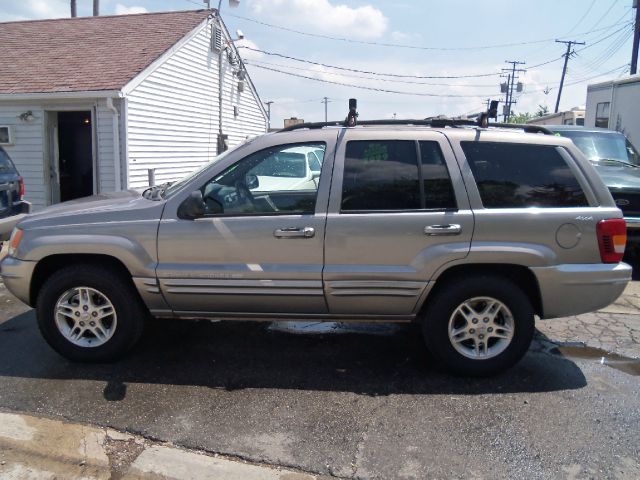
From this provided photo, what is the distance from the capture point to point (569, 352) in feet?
15.2

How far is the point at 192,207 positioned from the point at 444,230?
1.79m

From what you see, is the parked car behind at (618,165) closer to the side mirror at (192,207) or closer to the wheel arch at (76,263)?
the side mirror at (192,207)

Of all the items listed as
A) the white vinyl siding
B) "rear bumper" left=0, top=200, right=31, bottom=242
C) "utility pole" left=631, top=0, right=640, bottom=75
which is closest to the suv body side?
"rear bumper" left=0, top=200, right=31, bottom=242

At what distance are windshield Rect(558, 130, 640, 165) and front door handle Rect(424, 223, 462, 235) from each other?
6159mm

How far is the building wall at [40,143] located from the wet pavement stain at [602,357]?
9.55m

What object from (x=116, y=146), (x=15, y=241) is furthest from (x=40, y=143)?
(x=15, y=241)

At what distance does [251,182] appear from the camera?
4.15 m

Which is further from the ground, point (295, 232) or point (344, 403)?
point (295, 232)

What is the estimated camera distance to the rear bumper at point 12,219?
708 cm

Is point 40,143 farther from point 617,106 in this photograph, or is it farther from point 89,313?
point 617,106

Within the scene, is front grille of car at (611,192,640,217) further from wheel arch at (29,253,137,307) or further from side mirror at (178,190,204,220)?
wheel arch at (29,253,137,307)

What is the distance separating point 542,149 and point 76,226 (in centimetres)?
349

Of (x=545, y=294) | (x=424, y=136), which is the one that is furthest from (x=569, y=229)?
(x=424, y=136)

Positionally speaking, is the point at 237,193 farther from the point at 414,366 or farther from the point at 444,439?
the point at 444,439
